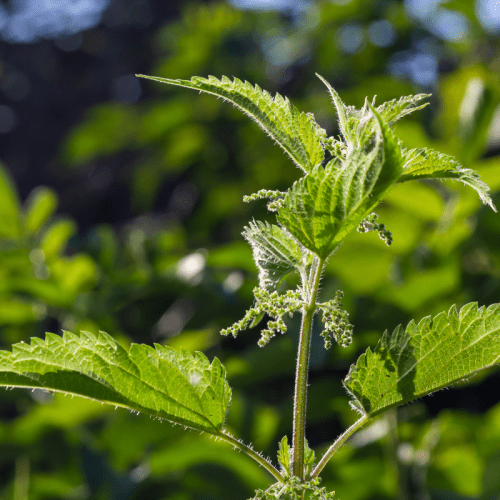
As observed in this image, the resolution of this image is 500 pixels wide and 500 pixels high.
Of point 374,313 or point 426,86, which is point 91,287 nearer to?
point 374,313

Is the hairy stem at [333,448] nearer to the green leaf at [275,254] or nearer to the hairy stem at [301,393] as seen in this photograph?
the hairy stem at [301,393]

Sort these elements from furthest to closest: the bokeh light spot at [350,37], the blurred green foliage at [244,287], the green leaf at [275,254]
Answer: the bokeh light spot at [350,37] → the blurred green foliage at [244,287] → the green leaf at [275,254]

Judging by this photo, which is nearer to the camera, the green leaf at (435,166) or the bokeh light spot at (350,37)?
the green leaf at (435,166)

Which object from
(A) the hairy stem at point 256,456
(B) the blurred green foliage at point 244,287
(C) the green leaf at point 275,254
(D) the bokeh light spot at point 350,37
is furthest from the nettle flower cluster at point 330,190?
(D) the bokeh light spot at point 350,37

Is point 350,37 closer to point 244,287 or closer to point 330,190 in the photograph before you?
point 244,287

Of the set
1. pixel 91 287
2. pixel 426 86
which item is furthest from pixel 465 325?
pixel 426 86

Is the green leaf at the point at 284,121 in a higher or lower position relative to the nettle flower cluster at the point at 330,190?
higher
